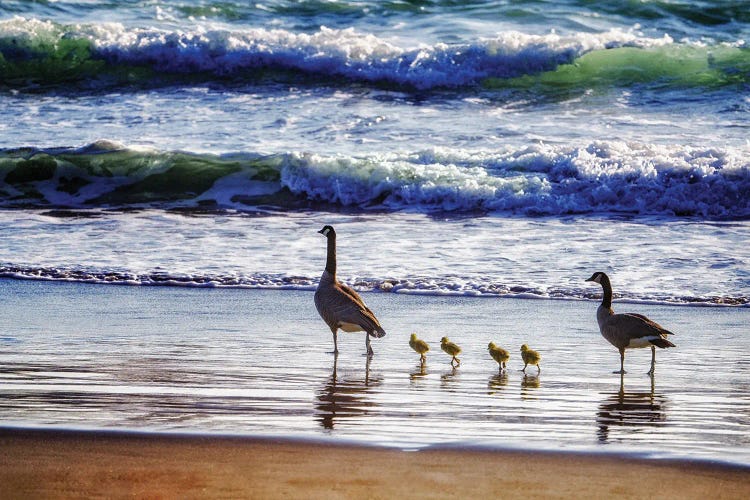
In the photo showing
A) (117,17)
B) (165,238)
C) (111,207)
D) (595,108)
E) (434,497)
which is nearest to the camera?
(434,497)

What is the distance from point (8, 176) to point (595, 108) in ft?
32.4

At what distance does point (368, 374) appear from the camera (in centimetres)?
751

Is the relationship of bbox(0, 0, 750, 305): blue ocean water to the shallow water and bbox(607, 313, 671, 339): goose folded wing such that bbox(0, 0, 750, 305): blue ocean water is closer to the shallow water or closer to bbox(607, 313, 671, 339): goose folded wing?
the shallow water

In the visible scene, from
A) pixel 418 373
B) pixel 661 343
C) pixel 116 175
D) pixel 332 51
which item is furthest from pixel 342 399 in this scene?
pixel 332 51

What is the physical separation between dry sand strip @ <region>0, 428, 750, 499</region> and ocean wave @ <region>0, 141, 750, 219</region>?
1008 cm

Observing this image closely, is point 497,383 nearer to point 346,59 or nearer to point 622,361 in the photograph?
point 622,361

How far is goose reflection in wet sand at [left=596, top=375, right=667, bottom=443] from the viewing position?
6.00 metres

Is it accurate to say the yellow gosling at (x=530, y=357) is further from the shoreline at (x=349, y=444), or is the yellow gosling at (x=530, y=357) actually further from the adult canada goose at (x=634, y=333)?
the shoreline at (x=349, y=444)

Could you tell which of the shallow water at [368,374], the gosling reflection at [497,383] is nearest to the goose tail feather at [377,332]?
the shallow water at [368,374]

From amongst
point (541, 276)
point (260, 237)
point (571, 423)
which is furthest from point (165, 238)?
point (571, 423)

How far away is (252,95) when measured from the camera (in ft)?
74.4

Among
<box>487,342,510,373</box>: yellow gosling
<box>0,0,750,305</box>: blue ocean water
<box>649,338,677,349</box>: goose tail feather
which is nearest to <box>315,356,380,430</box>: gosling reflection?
<box>487,342,510,373</box>: yellow gosling

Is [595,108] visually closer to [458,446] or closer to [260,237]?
[260,237]

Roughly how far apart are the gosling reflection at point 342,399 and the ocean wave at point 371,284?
3474mm
